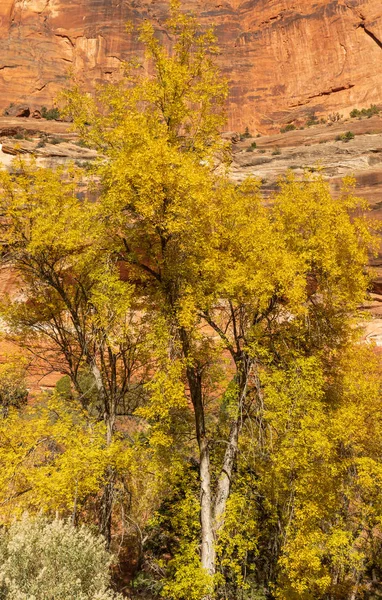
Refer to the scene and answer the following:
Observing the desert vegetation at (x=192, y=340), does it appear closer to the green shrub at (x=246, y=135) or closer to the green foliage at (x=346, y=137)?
the green foliage at (x=346, y=137)

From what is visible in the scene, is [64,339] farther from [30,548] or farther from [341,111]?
[341,111]

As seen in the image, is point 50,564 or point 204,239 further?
point 204,239

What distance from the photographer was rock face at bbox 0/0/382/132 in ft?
186

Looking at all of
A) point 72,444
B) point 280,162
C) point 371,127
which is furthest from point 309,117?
point 72,444

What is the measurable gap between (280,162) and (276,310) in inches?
1268

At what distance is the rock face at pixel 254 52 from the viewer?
186 ft

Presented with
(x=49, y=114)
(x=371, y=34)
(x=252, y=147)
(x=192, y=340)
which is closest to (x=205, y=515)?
(x=192, y=340)

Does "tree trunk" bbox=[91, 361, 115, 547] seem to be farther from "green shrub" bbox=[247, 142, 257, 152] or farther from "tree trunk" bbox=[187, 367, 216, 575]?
"green shrub" bbox=[247, 142, 257, 152]

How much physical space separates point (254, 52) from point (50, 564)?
75.5 meters

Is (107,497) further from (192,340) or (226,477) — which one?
(192,340)

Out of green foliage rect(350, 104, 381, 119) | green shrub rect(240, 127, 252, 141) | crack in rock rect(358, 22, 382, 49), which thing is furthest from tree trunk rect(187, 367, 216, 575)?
crack in rock rect(358, 22, 382, 49)

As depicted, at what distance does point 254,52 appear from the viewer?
64.4 meters

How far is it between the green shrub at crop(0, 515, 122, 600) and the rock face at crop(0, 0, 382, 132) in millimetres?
63292

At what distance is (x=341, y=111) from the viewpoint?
55.7 meters
